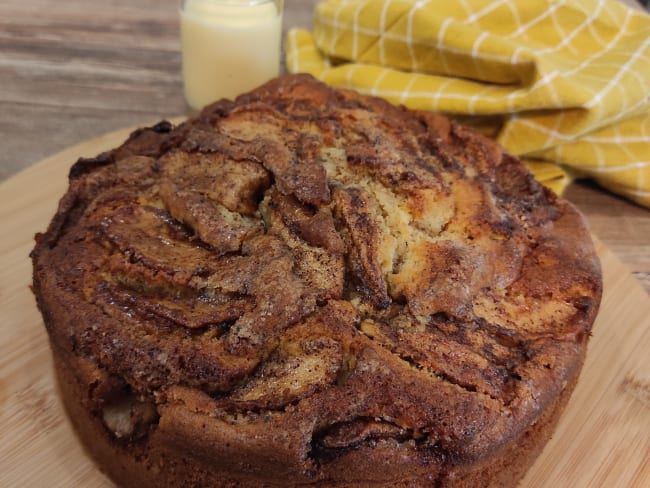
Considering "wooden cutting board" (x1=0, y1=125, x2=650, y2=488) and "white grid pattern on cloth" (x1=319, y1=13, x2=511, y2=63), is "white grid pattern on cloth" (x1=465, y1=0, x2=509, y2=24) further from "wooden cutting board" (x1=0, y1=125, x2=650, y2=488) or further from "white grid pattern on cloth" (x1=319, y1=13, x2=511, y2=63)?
"wooden cutting board" (x1=0, y1=125, x2=650, y2=488)

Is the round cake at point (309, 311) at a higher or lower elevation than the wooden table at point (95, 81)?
higher

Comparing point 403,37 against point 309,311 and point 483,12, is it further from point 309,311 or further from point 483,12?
point 309,311

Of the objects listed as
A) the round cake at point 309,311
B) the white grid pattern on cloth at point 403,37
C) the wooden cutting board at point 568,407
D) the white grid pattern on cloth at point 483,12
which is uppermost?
the white grid pattern on cloth at point 483,12

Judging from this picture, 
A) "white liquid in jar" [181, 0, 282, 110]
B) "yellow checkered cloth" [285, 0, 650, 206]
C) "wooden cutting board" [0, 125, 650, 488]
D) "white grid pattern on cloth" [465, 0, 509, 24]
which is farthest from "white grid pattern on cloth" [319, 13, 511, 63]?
"wooden cutting board" [0, 125, 650, 488]

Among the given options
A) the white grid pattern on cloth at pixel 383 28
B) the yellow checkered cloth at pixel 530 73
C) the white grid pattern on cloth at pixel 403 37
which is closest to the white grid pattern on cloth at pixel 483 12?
the yellow checkered cloth at pixel 530 73

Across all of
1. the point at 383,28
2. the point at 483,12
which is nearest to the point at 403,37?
the point at 383,28

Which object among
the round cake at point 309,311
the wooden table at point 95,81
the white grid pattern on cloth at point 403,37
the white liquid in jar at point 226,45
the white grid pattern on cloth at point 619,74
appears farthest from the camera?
the white liquid in jar at point 226,45

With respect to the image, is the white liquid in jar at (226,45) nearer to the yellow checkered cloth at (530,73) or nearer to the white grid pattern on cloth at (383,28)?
the yellow checkered cloth at (530,73)
